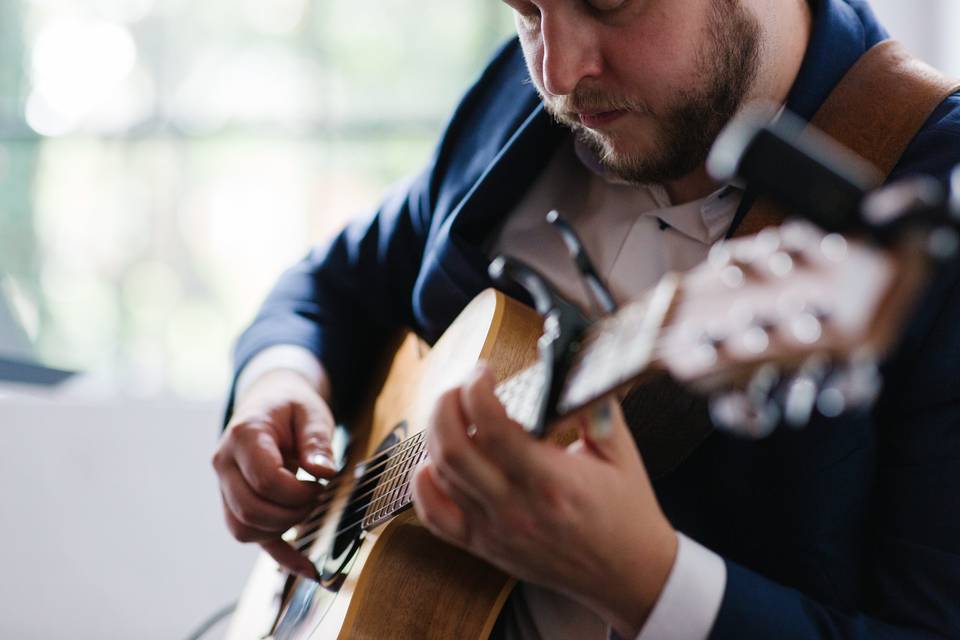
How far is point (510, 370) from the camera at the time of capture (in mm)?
899

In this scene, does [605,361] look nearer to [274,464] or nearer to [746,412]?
[746,412]

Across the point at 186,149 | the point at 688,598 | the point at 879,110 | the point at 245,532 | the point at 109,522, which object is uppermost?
the point at 879,110

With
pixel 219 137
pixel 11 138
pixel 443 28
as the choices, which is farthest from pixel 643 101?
pixel 11 138

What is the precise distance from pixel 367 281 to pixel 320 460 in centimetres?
33

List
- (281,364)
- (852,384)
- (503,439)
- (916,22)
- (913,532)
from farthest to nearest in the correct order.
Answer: (916,22), (281,364), (913,532), (503,439), (852,384)

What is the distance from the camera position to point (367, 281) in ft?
4.45

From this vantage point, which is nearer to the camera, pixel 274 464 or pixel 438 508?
pixel 438 508

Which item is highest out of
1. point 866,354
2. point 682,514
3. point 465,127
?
point 866,354

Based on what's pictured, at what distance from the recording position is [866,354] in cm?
44

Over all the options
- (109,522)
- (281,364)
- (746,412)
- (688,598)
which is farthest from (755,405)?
(109,522)

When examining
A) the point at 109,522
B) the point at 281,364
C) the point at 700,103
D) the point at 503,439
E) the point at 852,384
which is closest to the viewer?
the point at 852,384

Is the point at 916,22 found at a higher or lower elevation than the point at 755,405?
lower

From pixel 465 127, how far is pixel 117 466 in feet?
4.14

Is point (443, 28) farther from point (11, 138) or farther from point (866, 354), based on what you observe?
point (866, 354)
